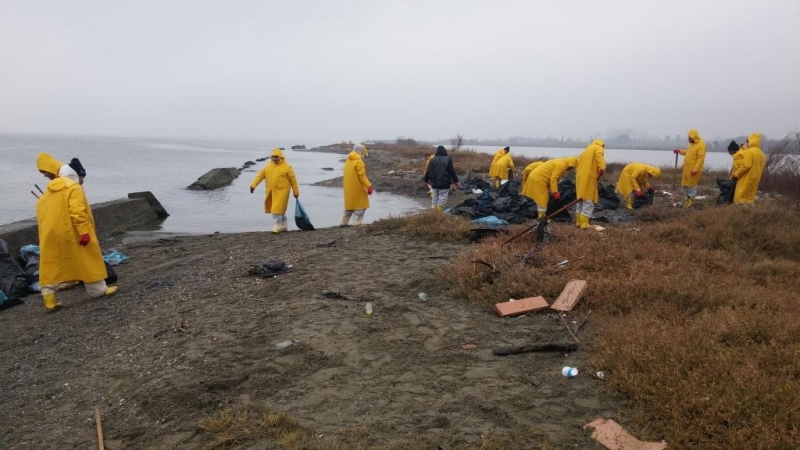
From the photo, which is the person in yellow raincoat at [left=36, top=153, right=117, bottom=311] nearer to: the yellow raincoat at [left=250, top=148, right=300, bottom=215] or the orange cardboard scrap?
the yellow raincoat at [left=250, top=148, right=300, bottom=215]

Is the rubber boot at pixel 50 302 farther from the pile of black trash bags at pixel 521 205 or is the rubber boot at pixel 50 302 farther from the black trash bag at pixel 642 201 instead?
the black trash bag at pixel 642 201

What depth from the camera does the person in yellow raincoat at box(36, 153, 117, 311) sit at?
19.9ft

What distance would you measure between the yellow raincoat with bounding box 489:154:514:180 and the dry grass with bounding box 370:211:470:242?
27.4 ft

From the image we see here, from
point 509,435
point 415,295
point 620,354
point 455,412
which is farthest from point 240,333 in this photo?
point 620,354

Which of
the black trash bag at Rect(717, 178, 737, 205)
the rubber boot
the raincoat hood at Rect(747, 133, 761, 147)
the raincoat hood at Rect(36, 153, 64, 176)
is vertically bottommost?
the rubber boot

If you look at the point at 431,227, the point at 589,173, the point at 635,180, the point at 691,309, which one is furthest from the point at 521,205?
the point at 691,309

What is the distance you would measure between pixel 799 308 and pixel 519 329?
2.48 metres

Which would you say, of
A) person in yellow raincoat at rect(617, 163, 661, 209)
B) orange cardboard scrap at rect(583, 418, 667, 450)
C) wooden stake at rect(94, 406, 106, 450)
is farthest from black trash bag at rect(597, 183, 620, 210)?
wooden stake at rect(94, 406, 106, 450)

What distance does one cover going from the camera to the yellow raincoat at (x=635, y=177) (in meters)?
11.4

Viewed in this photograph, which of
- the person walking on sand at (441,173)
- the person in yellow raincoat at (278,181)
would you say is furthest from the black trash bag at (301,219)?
the person walking on sand at (441,173)

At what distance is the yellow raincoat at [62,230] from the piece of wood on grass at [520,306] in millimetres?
5142

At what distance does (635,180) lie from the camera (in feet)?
38.5

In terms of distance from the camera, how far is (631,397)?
123 inches

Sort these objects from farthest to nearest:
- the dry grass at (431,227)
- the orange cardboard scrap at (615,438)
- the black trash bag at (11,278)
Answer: the dry grass at (431,227) → the black trash bag at (11,278) → the orange cardboard scrap at (615,438)
